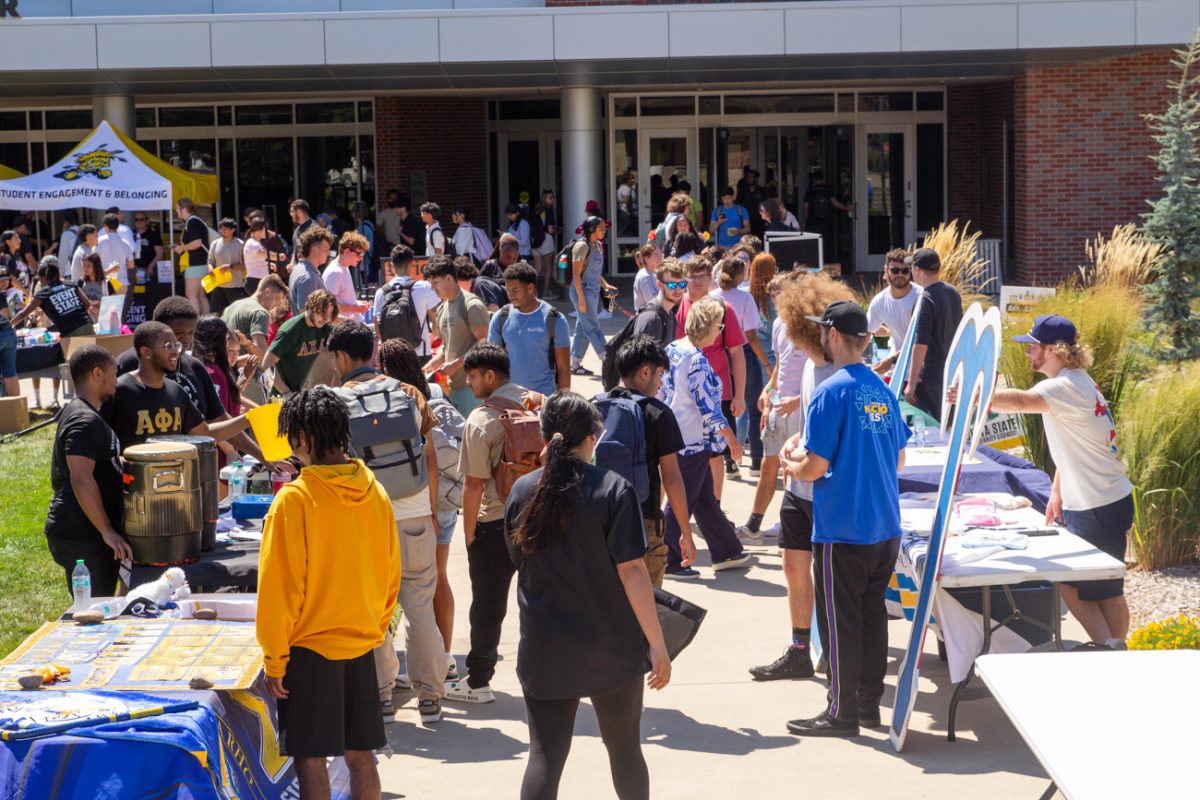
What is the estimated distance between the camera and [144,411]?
675cm

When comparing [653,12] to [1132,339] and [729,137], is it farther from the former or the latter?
[1132,339]

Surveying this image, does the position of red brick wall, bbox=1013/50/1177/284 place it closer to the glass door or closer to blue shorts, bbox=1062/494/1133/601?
the glass door

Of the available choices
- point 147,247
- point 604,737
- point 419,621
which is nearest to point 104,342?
point 147,247

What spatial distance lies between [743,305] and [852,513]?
4.90 meters

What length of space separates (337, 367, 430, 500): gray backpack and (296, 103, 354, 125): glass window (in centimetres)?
2464

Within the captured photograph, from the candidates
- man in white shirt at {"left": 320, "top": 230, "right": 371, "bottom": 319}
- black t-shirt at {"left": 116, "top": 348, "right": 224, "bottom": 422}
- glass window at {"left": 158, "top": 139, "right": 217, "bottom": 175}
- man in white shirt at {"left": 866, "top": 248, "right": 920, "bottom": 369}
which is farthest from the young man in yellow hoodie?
glass window at {"left": 158, "top": 139, "right": 217, "bottom": 175}

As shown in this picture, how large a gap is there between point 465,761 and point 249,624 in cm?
124

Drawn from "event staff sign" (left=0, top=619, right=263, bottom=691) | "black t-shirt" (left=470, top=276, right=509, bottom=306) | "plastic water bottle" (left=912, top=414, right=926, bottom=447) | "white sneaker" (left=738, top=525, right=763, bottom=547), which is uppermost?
"black t-shirt" (left=470, top=276, right=509, bottom=306)

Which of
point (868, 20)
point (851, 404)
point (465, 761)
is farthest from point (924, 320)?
point (868, 20)

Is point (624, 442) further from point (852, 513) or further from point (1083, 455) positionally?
point (1083, 455)

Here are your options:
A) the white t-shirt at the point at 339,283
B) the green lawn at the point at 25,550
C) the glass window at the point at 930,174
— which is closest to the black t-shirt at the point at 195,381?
the green lawn at the point at 25,550

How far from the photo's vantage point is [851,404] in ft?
20.0

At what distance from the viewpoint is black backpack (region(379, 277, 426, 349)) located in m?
11.3

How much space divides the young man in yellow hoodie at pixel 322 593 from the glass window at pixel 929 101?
25.0 metres
